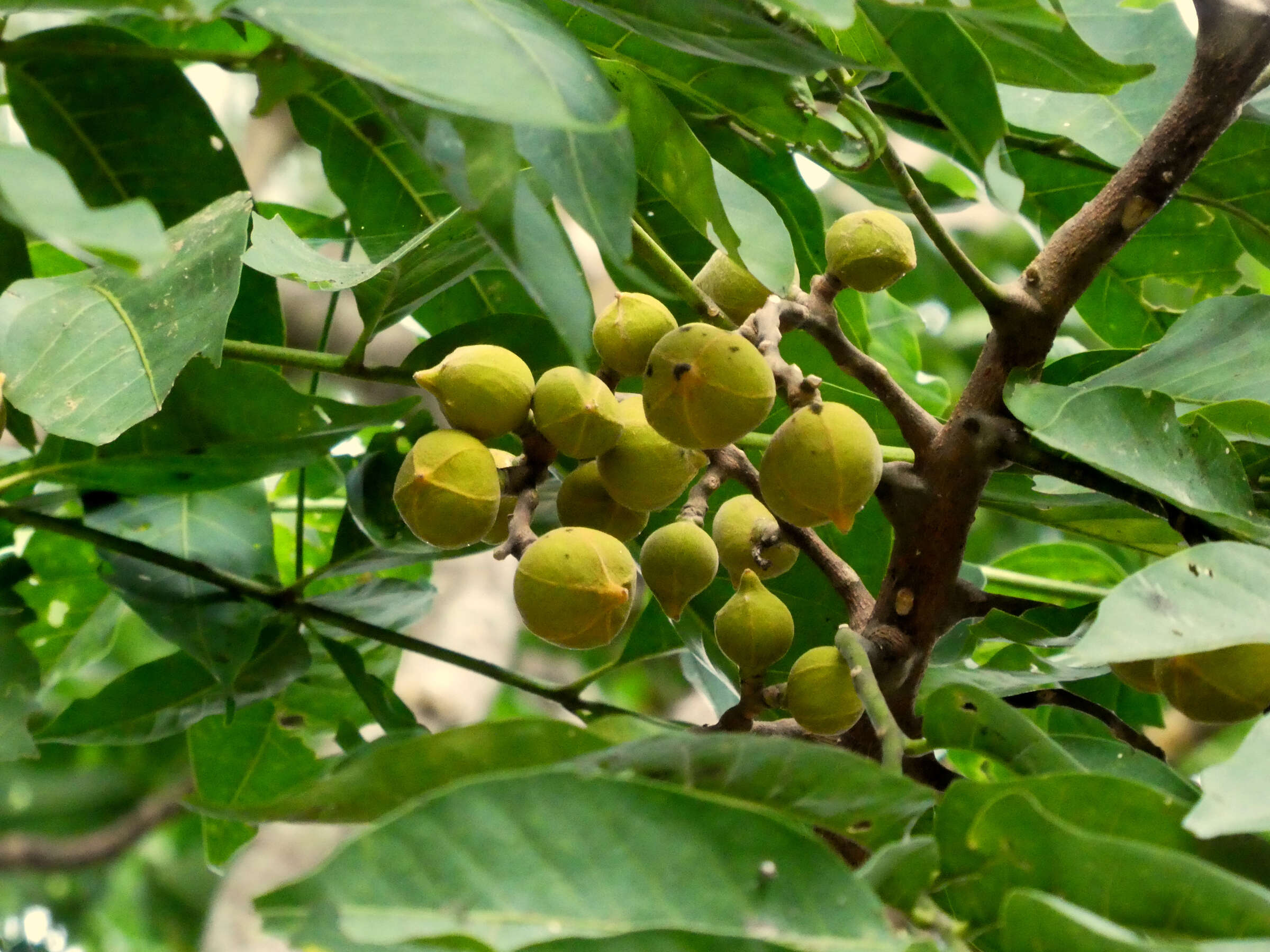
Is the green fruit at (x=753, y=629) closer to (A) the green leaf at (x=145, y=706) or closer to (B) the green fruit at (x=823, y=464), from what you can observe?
(B) the green fruit at (x=823, y=464)

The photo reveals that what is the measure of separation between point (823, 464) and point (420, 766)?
0.74ft

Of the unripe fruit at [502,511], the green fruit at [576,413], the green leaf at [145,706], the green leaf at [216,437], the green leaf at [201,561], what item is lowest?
the green leaf at [145,706]

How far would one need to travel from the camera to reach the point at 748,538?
0.65m

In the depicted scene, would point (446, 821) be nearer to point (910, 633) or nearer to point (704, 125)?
point (910, 633)

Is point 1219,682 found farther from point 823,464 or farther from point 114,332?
point 114,332

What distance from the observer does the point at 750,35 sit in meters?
0.52

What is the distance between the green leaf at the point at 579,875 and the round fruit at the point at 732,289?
0.34 meters

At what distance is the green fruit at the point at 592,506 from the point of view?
2.17 ft

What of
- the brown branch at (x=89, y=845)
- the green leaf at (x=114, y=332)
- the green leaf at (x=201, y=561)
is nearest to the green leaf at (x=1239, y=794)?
the green leaf at (x=114, y=332)

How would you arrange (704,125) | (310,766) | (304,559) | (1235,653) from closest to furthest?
1. (1235,653)
2. (704,125)
3. (310,766)
4. (304,559)

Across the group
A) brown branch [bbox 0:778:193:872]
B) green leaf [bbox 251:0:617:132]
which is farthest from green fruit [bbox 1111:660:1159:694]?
brown branch [bbox 0:778:193:872]

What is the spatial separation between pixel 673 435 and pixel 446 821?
10.3 inches

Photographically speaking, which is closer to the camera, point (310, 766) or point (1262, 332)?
point (1262, 332)

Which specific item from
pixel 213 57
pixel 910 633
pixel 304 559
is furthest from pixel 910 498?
pixel 304 559
